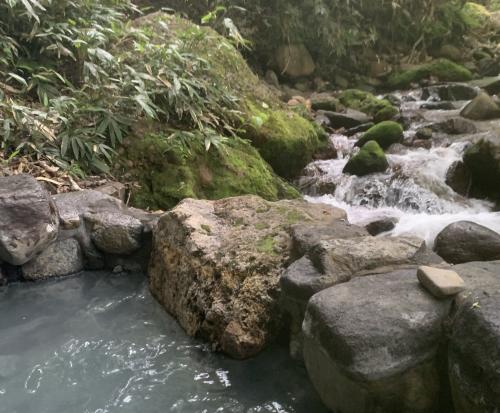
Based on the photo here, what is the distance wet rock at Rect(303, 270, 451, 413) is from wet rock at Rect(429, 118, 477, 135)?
6604mm

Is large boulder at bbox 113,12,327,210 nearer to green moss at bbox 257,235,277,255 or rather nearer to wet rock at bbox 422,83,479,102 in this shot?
green moss at bbox 257,235,277,255

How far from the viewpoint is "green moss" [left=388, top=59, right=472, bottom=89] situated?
12867mm

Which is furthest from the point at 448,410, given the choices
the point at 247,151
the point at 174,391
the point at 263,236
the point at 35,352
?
the point at 247,151

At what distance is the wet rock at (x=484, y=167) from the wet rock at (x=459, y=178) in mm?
59

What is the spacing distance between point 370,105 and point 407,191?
4307mm

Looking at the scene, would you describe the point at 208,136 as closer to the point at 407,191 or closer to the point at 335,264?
the point at 407,191

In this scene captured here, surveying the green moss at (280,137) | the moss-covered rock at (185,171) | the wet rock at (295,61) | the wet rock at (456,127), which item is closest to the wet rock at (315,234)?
the moss-covered rock at (185,171)

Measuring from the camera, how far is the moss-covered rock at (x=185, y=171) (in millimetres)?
5039

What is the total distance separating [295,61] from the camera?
1246cm

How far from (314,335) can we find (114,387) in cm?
113

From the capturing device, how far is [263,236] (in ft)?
11.0

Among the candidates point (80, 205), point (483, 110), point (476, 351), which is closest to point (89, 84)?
point (80, 205)

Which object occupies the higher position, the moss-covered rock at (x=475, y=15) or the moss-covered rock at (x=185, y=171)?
the moss-covered rock at (x=475, y=15)

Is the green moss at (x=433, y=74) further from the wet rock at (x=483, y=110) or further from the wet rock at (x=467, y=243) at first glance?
the wet rock at (x=467, y=243)
